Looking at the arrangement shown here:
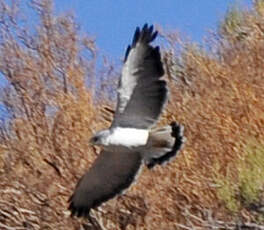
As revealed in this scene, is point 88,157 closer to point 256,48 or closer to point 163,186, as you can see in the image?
point 163,186

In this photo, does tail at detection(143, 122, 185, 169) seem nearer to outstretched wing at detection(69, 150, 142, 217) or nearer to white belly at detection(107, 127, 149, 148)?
white belly at detection(107, 127, 149, 148)

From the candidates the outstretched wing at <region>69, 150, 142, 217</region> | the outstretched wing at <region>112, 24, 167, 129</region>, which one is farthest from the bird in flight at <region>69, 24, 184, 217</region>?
the outstretched wing at <region>69, 150, 142, 217</region>

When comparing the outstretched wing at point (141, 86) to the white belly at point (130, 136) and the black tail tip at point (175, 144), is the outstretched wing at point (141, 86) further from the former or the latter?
the black tail tip at point (175, 144)

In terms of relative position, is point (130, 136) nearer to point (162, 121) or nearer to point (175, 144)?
point (175, 144)

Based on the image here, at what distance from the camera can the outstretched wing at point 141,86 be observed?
10.4 m

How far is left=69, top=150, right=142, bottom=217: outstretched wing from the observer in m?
11.0

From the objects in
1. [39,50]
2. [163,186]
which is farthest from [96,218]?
[39,50]

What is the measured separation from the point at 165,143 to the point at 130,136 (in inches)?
9.7

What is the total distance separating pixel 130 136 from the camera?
10586 mm

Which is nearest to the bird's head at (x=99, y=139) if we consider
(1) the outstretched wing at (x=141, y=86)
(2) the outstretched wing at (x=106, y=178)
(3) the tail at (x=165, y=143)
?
(1) the outstretched wing at (x=141, y=86)

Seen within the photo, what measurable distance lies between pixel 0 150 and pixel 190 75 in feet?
7.36

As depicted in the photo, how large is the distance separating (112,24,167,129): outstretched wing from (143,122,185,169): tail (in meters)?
0.10

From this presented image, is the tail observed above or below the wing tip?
below

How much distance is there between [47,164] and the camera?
14.3 m
